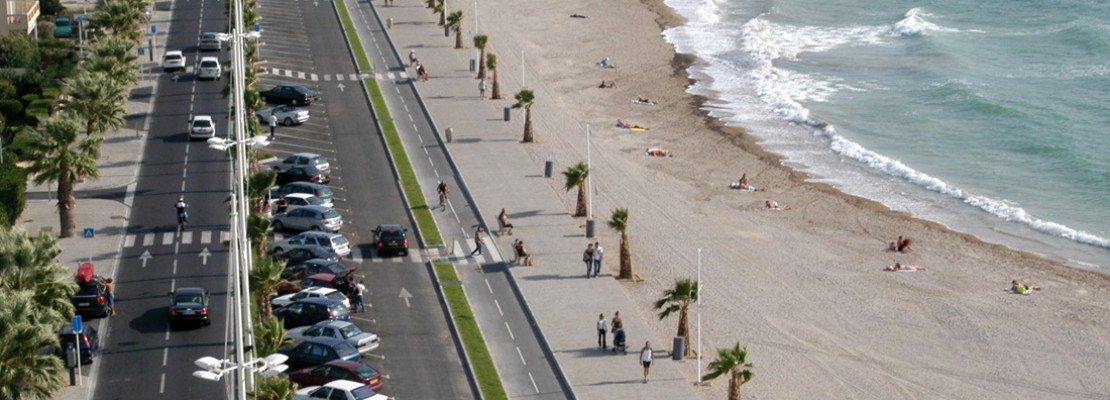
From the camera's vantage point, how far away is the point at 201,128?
3255 inches

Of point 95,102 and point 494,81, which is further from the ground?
point 95,102

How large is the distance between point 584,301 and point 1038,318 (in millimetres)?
18768

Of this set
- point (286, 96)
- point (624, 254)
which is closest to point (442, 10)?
point (286, 96)

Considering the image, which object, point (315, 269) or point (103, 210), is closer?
point (315, 269)

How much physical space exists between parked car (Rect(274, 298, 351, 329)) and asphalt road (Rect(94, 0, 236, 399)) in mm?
2226

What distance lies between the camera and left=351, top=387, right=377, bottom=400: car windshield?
4978 cm

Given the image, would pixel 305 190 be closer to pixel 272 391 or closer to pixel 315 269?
pixel 315 269

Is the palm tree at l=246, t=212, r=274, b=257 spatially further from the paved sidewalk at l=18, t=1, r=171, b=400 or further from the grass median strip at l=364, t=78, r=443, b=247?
the grass median strip at l=364, t=78, r=443, b=247

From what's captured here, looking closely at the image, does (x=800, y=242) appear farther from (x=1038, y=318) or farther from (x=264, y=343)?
(x=264, y=343)

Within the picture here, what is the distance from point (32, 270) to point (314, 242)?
18.3 metres

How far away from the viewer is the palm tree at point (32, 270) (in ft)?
Result: 159

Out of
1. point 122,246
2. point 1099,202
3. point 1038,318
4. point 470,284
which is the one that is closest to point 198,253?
point 122,246

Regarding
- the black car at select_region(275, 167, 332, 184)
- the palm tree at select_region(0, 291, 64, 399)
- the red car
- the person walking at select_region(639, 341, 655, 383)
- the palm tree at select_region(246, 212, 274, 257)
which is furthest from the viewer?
the black car at select_region(275, 167, 332, 184)

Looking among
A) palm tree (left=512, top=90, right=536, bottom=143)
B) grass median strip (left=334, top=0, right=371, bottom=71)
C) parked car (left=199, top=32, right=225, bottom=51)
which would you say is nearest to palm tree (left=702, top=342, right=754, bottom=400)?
palm tree (left=512, top=90, right=536, bottom=143)
